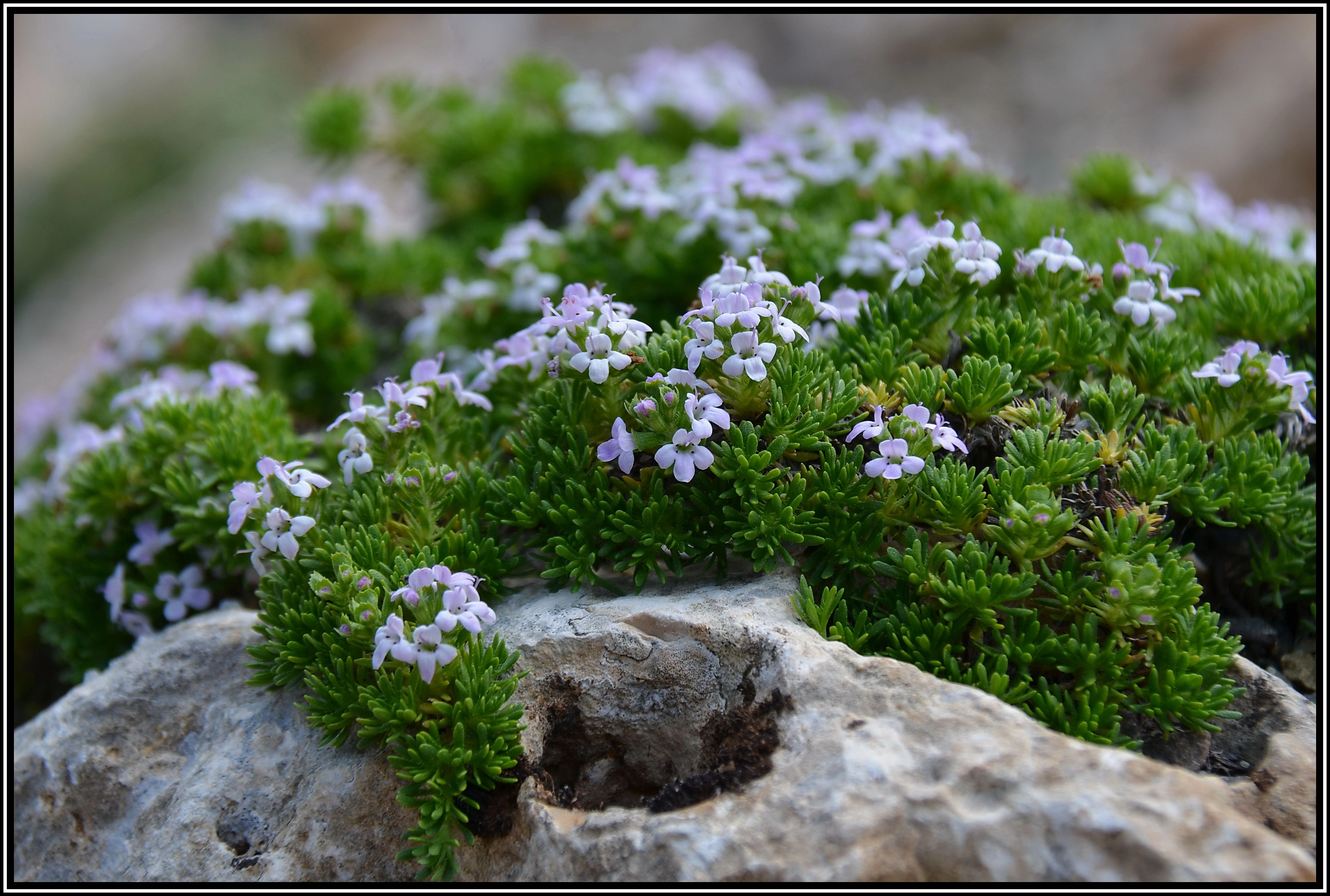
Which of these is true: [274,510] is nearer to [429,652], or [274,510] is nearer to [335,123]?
[429,652]

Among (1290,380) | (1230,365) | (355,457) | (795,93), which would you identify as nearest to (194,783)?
(355,457)

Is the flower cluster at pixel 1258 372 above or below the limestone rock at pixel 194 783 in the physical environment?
above

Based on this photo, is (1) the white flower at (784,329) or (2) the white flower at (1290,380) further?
(2) the white flower at (1290,380)

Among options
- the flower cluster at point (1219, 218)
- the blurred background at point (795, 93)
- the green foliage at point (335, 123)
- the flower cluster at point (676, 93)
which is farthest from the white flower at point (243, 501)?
the flower cluster at point (1219, 218)

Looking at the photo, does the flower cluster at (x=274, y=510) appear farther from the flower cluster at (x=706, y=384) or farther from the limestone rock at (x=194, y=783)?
the flower cluster at (x=706, y=384)

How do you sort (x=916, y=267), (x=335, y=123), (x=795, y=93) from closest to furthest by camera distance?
(x=916, y=267)
(x=335, y=123)
(x=795, y=93)

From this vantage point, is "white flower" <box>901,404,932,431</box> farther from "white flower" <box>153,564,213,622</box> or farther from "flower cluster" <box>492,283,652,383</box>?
"white flower" <box>153,564,213,622</box>

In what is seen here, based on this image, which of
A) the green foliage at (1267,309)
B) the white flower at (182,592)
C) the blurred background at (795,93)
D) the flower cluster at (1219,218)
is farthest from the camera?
the blurred background at (795,93)
